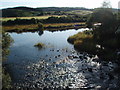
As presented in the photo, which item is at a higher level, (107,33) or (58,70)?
(107,33)

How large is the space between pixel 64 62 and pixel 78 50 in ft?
37.2

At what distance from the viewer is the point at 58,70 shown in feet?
120

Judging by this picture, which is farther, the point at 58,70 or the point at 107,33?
the point at 107,33

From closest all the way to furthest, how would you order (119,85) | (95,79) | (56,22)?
1. (119,85)
2. (95,79)
3. (56,22)

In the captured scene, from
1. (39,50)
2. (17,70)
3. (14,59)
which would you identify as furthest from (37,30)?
(17,70)

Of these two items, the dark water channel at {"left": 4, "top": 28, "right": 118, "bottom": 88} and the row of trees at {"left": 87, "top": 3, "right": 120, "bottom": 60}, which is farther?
the row of trees at {"left": 87, "top": 3, "right": 120, "bottom": 60}

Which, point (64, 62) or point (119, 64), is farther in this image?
point (64, 62)

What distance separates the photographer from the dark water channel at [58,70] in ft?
101

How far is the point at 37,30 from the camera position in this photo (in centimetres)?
9725

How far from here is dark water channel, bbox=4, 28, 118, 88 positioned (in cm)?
3066

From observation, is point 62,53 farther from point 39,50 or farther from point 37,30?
point 37,30

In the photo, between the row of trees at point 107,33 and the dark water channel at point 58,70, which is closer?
the dark water channel at point 58,70

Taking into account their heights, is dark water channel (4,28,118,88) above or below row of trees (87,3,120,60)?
below

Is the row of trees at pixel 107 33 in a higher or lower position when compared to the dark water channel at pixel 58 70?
higher
